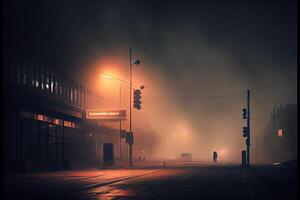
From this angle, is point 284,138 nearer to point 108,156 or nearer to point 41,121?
point 108,156

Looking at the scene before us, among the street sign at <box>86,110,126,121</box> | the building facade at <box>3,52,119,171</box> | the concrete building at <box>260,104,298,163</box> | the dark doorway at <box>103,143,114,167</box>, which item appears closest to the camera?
the building facade at <box>3,52,119,171</box>

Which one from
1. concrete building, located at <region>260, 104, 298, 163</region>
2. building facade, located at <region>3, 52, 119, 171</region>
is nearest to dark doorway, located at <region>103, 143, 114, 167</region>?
building facade, located at <region>3, 52, 119, 171</region>

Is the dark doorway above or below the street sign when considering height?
below

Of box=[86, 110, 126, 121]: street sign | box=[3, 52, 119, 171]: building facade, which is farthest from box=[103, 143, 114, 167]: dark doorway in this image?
box=[86, 110, 126, 121]: street sign

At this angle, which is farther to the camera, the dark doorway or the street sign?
the street sign

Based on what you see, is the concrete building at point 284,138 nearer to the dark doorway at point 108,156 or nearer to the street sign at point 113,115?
the street sign at point 113,115

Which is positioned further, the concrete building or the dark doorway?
the concrete building

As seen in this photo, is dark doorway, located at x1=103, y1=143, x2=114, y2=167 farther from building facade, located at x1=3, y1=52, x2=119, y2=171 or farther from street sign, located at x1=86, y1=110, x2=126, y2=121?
street sign, located at x1=86, y1=110, x2=126, y2=121

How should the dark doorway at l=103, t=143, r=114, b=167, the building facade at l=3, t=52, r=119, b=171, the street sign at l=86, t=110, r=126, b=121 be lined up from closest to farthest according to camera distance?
the building facade at l=3, t=52, r=119, b=171, the dark doorway at l=103, t=143, r=114, b=167, the street sign at l=86, t=110, r=126, b=121

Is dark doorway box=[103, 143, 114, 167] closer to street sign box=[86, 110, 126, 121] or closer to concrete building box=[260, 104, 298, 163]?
street sign box=[86, 110, 126, 121]

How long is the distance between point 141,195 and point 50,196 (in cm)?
365

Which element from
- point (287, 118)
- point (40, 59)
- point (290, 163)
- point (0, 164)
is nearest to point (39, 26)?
point (40, 59)

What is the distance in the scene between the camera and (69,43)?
206ft

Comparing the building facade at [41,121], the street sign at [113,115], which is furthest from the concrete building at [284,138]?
the building facade at [41,121]
